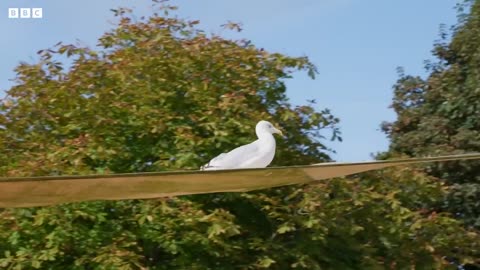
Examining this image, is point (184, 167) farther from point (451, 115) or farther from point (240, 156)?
point (451, 115)

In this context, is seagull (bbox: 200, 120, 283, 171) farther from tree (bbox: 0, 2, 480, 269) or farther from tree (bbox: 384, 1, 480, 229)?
tree (bbox: 384, 1, 480, 229)

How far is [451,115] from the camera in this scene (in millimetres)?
10305

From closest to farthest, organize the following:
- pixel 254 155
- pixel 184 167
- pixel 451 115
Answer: pixel 254 155
pixel 184 167
pixel 451 115

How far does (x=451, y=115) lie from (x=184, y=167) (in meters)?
4.38

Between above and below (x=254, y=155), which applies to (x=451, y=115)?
above

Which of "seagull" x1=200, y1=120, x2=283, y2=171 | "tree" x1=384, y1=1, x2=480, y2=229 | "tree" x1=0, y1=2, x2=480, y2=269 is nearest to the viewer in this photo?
"seagull" x1=200, y1=120, x2=283, y2=171

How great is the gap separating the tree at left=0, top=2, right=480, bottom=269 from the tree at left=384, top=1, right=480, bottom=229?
224 centimetres

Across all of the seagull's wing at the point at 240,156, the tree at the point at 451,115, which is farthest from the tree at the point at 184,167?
the tree at the point at 451,115

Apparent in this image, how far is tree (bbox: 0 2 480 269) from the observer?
21.6ft

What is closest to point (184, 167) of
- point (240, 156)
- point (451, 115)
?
point (240, 156)

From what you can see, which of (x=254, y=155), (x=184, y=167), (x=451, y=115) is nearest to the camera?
(x=254, y=155)

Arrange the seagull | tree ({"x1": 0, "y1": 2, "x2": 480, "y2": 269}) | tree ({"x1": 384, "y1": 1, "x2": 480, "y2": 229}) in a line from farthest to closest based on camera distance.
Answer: tree ({"x1": 384, "y1": 1, "x2": 480, "y2": 229})
tree ({"x1": 0, "y1": 2, "x2": 480, "y2": 269})
the seagull

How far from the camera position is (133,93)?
7.10 metres

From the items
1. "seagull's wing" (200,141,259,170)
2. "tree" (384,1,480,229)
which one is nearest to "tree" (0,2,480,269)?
"seagull's wing" (200,141,259,170)
